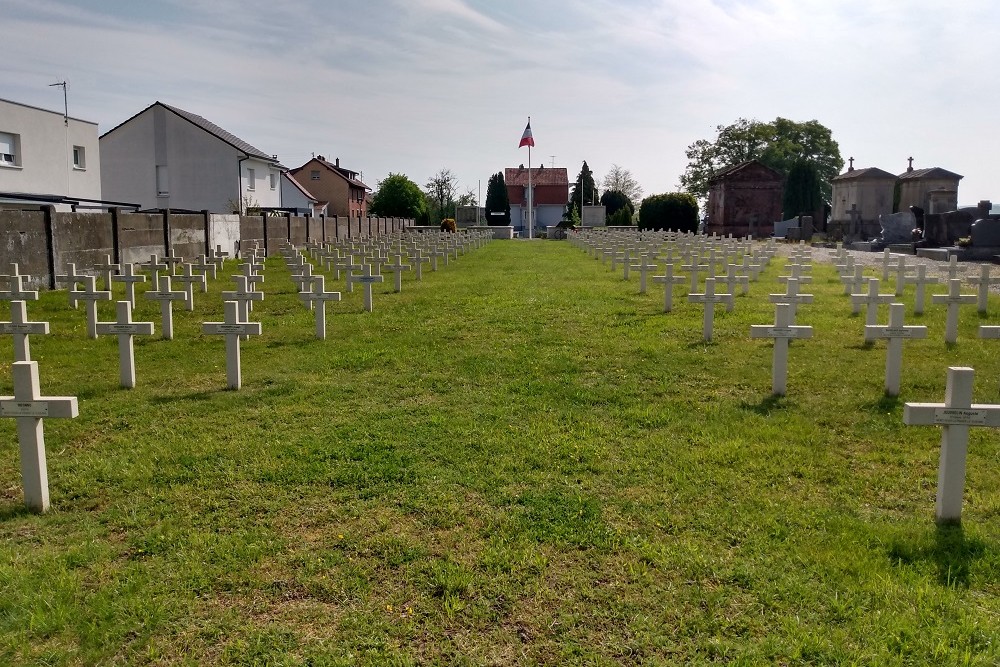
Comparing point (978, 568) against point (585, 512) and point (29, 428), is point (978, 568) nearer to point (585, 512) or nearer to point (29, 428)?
point (585, 512)

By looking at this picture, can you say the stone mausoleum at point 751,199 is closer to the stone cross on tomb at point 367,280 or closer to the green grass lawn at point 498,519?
the stone cross on tomb at point 367,280

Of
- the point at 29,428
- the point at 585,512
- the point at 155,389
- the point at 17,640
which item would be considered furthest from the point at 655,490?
the point at 155,389

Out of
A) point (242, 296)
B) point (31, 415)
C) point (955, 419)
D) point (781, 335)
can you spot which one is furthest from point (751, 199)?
point (31, 415)

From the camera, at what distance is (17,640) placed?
3043 millimetres

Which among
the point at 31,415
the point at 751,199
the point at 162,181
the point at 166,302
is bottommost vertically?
the point at 31,415

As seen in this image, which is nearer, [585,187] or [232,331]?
[232,331]

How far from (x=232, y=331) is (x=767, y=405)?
15.2 feet

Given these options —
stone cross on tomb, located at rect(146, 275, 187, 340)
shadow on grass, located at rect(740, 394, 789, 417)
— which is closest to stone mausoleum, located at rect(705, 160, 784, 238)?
stone cross on tomb, located at rect(146, 275, 187, 340)

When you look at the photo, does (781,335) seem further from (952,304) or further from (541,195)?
(541,195)

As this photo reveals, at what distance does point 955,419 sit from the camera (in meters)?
4.09

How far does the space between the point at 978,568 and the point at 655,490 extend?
5.31ft

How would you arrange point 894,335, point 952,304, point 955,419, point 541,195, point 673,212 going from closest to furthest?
point 955,419
point 894,335
point 952,304
point 673,212
point 541,195

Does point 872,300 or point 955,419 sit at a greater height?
point 872,300

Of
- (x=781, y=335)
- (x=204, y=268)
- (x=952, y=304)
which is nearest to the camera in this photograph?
(x=781, y=335)
